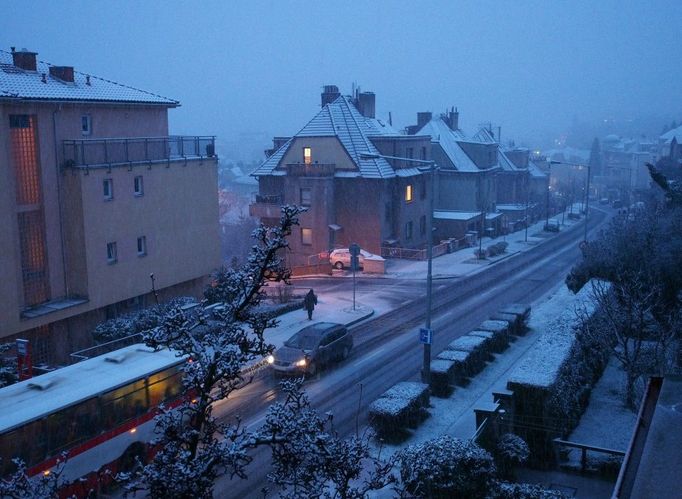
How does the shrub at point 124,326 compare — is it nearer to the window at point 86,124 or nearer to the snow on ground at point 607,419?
the window at point 86,124

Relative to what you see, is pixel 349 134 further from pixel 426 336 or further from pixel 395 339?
pixel 426 336

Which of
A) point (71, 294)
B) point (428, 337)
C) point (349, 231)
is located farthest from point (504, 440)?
point (349, 231)

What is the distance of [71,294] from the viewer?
83.0 ft

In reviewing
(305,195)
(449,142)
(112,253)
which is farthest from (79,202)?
(449,142)

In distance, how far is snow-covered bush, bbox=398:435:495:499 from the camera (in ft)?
39.9

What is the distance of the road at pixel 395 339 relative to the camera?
1886 cm

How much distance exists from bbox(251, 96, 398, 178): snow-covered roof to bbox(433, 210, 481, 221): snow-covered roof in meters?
7.70

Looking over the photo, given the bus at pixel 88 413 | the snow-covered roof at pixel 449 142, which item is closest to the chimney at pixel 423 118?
the snow-covered roof at pixel 449 142

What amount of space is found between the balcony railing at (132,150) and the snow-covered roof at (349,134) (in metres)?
16.1

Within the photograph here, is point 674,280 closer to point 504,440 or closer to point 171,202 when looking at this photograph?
point 504,440

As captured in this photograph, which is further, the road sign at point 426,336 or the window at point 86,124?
the window at point 86,124

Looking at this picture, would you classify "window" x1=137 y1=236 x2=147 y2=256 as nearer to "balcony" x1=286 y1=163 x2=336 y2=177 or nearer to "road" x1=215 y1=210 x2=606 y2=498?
"road" x1=215 y1=210 x2=606 y2=498

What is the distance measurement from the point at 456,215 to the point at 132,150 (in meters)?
35.3

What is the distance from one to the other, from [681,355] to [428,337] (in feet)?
27.3
